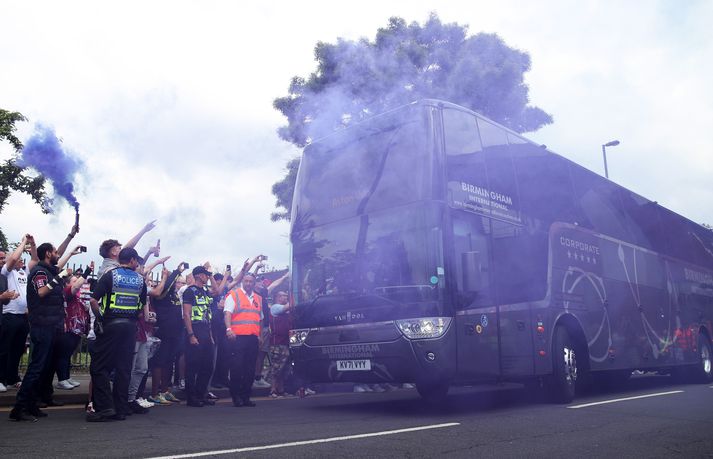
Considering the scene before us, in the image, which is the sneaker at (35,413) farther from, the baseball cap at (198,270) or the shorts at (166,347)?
the baseball cap at (198,270)

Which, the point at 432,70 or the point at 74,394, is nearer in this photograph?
the point at 74,394

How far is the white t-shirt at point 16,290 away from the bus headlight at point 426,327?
17.5ft

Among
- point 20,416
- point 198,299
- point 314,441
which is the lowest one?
point 314,441

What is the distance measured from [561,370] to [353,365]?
3.28 metres

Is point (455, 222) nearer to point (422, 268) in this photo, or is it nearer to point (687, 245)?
point (422, 268)

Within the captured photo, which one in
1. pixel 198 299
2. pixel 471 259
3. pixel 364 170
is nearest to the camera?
pixel 471 259

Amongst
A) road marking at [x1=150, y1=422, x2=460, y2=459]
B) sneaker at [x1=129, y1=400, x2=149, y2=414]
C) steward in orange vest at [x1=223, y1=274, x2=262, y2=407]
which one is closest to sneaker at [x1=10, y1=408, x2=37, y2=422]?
sneaker at [x1=129, y1=400, x2=149, y2=414]

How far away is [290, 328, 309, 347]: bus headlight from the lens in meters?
8.52

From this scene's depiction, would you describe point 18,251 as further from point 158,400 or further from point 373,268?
point 373,268

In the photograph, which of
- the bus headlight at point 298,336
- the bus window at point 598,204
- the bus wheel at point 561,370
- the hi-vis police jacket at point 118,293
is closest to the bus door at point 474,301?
the bus wheel at point 561,370

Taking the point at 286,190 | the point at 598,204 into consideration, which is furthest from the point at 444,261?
the point at 286,190

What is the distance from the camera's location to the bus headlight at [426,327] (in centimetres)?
732

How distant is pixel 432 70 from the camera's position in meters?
17.8

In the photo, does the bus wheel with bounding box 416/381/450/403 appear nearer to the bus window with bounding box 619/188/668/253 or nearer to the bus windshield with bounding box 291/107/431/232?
the bus windshield with bounding box 291/107/431/232
